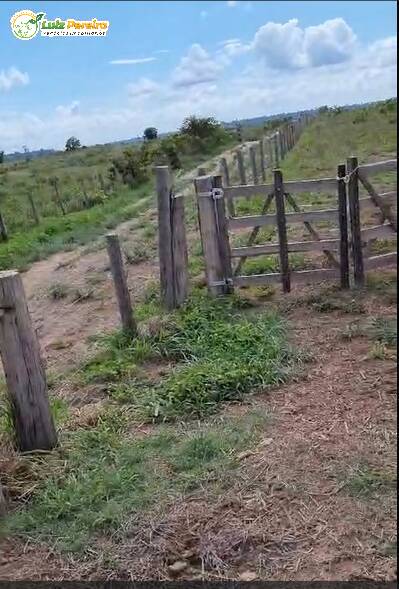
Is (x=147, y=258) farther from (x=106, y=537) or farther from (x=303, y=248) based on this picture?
(x=106, y=537)

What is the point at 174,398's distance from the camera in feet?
13.5

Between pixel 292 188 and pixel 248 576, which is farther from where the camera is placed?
pixel 292 188

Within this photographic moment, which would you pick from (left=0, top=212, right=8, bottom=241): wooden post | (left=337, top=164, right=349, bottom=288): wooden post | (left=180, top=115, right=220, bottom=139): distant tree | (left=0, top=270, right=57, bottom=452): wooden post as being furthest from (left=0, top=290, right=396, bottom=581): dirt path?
(left=180, top=115, right=220, bottom=139): distant tree

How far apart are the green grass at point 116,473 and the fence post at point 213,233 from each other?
7.99 ft

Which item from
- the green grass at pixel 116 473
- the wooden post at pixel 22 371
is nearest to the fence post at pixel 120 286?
the green grass at pixel 116 473

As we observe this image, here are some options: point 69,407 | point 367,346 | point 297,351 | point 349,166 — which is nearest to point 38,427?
point 69,407

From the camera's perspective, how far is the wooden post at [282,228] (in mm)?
5938

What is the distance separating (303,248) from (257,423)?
2809mm

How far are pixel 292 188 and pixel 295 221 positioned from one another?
0.34 metres

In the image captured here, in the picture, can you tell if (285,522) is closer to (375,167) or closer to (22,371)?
(22,371)

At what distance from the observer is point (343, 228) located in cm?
595

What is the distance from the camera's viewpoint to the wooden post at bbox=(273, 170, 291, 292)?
594 cm

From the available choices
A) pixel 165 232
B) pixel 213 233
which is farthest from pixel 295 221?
pixel 165 232

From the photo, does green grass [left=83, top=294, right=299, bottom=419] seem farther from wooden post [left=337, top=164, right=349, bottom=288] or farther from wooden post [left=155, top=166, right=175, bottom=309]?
wooden post [left=337, top=164, right=349, bottom=288]
